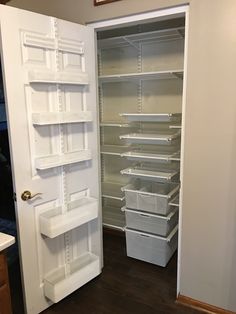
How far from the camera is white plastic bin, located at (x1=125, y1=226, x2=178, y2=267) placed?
2520 millimetres

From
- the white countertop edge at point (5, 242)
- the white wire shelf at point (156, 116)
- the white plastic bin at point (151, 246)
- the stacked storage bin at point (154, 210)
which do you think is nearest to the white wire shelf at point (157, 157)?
the stacked storage bin at point (154, 210)

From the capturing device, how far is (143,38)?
104 inches

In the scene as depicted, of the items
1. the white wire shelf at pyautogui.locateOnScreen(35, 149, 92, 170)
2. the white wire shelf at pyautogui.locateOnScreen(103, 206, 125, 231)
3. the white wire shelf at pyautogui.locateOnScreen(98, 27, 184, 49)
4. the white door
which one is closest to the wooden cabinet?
the white door

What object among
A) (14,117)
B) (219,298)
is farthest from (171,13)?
(219,298)

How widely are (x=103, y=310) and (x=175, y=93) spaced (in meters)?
2.01

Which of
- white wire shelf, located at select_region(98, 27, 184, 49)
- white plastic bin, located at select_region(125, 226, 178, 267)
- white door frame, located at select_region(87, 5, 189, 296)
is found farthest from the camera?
white plastic bin, located at select_region(125, 226, 178, 267)

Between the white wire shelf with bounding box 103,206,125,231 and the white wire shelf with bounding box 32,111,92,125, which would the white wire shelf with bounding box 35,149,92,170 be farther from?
the white wire shelf with bounding box 103,206,125,231

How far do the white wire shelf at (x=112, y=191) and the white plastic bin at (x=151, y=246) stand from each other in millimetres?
387

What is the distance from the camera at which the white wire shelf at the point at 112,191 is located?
9.48 ft

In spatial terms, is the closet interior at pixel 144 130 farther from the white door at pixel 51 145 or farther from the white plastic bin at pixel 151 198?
the white door at pixel 51 145

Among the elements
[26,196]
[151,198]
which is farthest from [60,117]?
[151,198]

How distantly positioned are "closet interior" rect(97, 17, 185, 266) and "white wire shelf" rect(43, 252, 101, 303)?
54 cm

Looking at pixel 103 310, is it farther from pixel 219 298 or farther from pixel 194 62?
pixel 194 62

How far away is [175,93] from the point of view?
2721 millimetres
